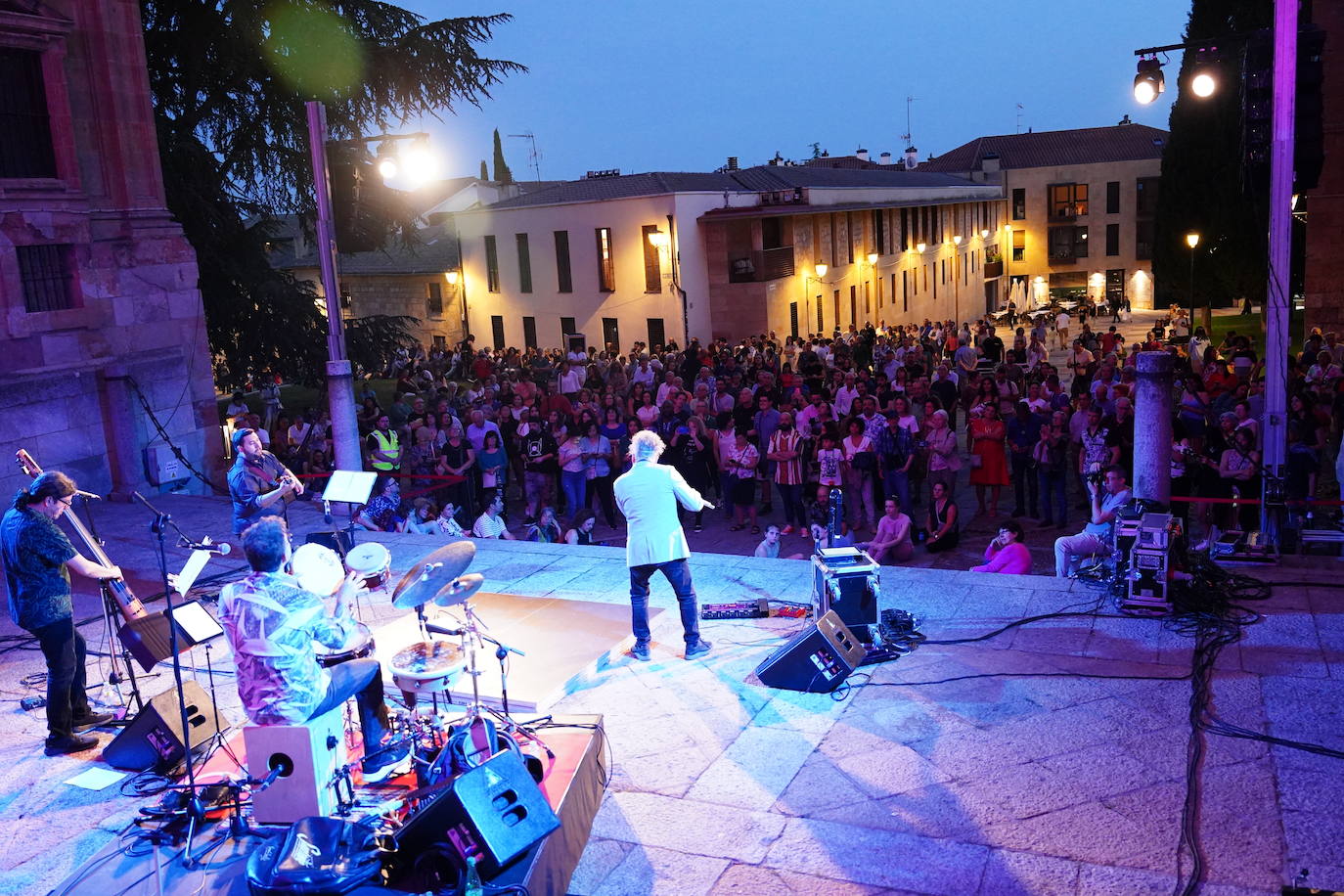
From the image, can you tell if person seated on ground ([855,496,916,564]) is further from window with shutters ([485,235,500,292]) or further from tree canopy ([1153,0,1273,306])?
window with shutters ([485,235,500,292])

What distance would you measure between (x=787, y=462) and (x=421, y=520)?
4.16 meters

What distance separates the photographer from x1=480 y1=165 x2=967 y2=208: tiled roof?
3281 cm

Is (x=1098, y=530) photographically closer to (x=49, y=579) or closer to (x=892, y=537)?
(x=892, y=537)

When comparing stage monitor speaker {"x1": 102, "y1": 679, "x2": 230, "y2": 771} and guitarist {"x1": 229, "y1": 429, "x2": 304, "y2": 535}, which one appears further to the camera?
guitarist {"x1": 229, "y1": 429, "x2": 304, "y2": 535}

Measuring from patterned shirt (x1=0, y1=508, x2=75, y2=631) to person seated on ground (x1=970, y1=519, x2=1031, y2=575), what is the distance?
681 centimetres

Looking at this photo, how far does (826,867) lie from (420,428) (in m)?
10.6

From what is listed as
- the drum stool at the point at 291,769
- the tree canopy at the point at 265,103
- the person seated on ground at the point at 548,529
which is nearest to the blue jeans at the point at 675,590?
the drum stool at the point at 291,769

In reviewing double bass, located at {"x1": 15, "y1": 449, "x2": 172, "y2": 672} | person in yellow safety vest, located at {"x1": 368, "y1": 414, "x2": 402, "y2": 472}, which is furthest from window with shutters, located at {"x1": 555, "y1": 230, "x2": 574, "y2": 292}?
double bass, located at {"x1": 15, "y1": 449, "x2": 172, "y2": 672}

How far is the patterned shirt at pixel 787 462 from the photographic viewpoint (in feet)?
42.7

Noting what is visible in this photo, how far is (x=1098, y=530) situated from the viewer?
31.2ft

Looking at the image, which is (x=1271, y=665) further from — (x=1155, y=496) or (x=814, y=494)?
(x=814, y=494)

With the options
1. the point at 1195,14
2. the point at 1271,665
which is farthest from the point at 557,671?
the point at 1195,14

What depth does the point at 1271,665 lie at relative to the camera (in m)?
7.13

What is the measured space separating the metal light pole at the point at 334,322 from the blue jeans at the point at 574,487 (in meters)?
2.78
